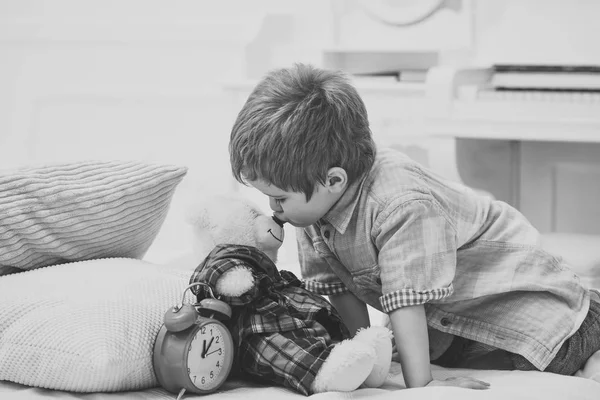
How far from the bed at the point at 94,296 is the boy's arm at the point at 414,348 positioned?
1.3 inches

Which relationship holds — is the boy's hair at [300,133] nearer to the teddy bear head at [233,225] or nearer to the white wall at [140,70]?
the teddy bear head at [233,225]

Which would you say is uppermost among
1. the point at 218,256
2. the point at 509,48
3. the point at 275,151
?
the point at 509,48

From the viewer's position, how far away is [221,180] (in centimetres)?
338

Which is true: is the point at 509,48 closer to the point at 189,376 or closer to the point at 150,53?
the point at 150,53

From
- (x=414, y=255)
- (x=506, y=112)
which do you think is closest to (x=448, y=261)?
(x=414, y=255)

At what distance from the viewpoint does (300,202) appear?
111 centimetres

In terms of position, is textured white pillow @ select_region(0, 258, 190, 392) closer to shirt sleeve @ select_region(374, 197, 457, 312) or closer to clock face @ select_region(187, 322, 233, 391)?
clock face @ select_region(187, 322, 233, 391)

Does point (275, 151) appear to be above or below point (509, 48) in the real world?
below

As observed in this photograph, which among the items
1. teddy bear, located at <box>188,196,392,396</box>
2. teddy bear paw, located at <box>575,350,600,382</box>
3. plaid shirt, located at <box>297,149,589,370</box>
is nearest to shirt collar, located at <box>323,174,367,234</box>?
plaid shirt, located at <box>297,149,589,370</box>

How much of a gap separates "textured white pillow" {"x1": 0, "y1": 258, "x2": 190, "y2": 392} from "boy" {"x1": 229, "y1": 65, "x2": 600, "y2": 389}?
213mm

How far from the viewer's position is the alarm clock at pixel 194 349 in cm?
99

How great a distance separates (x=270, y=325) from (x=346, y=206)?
0.20m

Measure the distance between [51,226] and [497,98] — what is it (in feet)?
4.94

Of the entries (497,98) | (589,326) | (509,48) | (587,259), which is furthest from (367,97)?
(589,326)
